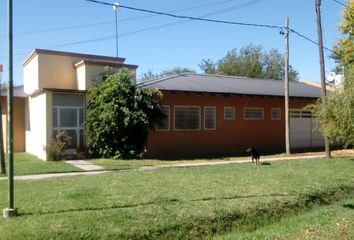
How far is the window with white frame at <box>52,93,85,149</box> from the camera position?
2192cm

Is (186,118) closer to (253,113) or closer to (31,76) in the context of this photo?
(253,113)

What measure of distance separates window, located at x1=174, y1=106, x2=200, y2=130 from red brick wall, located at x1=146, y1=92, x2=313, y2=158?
0.22m

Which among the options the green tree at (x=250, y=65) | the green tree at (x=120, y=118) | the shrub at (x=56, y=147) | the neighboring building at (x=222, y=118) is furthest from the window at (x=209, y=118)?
the green tree at (x=250, y=65)

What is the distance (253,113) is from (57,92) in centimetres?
1120

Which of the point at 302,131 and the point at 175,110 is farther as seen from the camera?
the point at 302,131

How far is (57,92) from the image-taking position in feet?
71.6

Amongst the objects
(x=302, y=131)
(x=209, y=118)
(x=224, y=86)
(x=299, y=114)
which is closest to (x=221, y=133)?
(x=209, y=118)

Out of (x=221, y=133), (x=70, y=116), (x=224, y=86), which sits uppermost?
(x=224, y=86)

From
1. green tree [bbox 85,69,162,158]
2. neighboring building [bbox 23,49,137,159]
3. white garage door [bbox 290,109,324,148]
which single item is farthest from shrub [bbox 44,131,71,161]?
white garage door [bbox 290,109,324,148]

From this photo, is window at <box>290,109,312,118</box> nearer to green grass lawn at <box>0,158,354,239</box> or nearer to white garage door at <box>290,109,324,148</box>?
white garage door at <box>290,109,324,148</box>

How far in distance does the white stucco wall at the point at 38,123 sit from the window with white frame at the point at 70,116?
41 cm

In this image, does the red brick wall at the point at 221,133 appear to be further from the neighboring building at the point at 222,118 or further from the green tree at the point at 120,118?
the green tree at the point at 120,118

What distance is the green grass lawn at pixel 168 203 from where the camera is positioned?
7.96m

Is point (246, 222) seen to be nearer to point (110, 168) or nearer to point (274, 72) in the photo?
point (110, 168)
